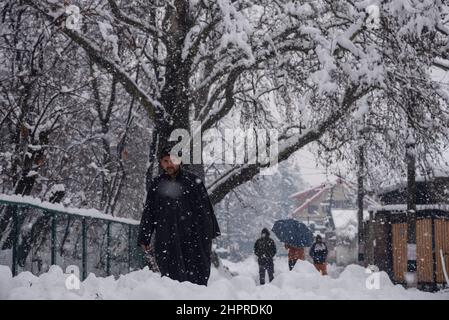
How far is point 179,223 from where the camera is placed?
18.9 feet

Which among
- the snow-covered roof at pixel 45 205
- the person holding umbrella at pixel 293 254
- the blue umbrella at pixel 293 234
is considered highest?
the snow-covered roof at pixel 45 205

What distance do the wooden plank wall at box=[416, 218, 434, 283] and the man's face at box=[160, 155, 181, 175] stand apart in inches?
664

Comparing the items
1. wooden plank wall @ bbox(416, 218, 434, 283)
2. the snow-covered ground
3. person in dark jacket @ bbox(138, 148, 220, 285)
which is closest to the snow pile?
wooden plank wall @ bbox(416, 218, 434, 283)

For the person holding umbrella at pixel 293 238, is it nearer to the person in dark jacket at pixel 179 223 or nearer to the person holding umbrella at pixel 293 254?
the person holding umbrella at pixel 293 254

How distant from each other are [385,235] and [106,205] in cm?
1222

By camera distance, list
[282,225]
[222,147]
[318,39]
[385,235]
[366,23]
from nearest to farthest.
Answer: [366,23] → [318,39] → [222,147] → [282,225] → [385,235]

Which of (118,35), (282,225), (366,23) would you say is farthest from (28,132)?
(282,225)

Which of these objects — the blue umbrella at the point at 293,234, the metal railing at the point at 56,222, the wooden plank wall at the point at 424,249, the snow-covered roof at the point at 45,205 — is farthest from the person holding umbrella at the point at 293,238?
the snow-covered roof at the point at 45,205

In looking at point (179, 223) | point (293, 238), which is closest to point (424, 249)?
point (293, 238)

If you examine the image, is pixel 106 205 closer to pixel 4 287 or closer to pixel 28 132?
pixel 28 132

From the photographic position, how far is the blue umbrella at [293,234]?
16.8m

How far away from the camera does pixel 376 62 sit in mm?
7129

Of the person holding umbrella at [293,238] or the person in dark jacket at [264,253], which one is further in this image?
the person holding umbrella at [293,238]

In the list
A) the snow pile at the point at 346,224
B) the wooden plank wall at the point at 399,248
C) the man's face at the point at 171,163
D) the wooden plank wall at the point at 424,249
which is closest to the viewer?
the man's face at the point at 171,163
